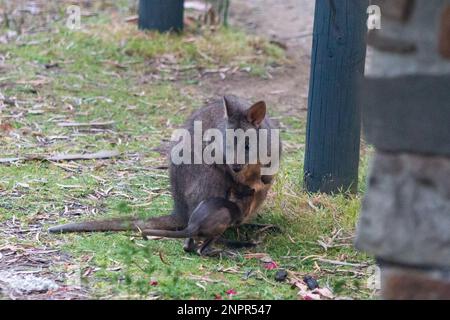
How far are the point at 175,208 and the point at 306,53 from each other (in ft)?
13.8

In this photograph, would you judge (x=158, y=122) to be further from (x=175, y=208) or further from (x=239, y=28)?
(x=239, y=28)

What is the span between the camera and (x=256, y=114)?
477cm

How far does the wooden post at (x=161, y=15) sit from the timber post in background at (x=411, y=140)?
5512mm

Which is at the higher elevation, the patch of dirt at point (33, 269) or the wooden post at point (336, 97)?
the wooden post at point (336, 97)

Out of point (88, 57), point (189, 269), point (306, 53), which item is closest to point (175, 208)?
point (189, 269)

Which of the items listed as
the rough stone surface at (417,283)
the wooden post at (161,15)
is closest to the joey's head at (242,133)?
the rough stone surface at (417,283)

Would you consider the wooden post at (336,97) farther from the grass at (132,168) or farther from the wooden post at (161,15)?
the wooden post at (161,15)

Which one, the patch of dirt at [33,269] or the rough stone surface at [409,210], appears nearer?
the rough stone surface at [409,210]

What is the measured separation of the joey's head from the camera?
4.64 metres

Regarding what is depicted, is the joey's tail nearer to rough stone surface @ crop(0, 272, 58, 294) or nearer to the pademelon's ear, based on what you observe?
rough stone surface @ crop(0, 272, 58, 294)

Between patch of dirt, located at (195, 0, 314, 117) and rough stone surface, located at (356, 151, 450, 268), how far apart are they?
4.50 meters

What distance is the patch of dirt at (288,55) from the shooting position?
7594 mm

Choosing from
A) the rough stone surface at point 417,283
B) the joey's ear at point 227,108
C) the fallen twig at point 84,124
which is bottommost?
the fallen twig at point 84,124
